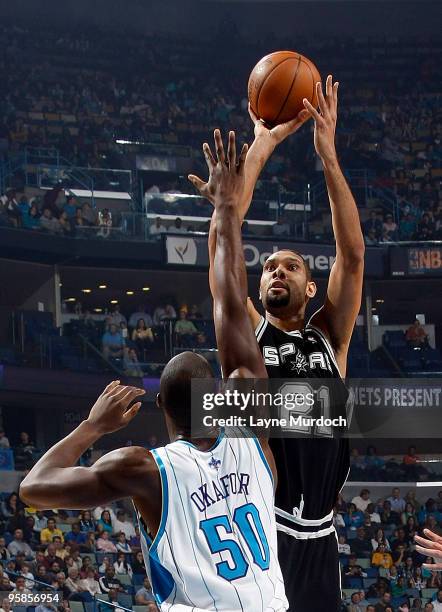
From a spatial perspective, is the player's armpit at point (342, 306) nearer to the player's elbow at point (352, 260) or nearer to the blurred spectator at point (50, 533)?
the player's elbow at point (352, 260)

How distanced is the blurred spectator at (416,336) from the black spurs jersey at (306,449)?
1637 centimetres

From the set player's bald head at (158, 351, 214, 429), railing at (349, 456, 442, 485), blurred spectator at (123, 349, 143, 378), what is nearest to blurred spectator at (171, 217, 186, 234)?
blurred spectator at (123, 349, 143, 378)

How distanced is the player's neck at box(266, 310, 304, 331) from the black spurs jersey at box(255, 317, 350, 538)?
0.09 ft

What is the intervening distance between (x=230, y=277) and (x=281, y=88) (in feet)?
6.01

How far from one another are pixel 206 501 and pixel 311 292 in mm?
1710

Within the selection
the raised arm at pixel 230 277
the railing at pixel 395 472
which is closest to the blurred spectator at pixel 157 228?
the railing at pixel 395 472

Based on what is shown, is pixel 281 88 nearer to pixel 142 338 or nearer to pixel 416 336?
pixel 142 338

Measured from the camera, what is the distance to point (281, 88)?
16.9 ft

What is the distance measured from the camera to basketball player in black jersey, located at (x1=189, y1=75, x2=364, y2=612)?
453 cm

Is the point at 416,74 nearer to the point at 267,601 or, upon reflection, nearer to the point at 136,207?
the point at 136,207

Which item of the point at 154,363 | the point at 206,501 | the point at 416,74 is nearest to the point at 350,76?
the point at 416,74

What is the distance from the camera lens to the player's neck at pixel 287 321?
480cm

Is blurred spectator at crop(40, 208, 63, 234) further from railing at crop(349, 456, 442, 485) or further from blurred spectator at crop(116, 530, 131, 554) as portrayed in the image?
railing at crop(349, 456, 442, 485)

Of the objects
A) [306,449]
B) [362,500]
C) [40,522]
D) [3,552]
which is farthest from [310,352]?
[362,500]
